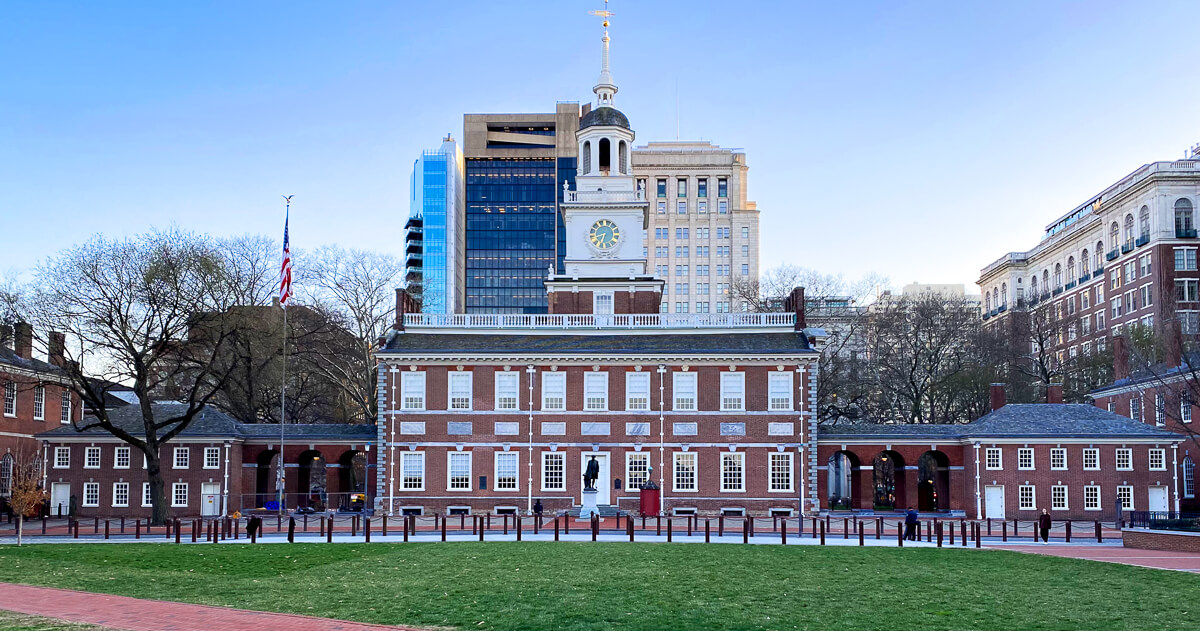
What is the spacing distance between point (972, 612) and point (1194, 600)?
5021 mm

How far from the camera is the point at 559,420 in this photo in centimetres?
5312

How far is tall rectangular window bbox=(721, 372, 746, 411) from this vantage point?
53031mm

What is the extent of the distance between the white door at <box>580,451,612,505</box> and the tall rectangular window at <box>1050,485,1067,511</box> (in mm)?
20333

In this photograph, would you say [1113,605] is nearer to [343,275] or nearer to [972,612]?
[972,612]

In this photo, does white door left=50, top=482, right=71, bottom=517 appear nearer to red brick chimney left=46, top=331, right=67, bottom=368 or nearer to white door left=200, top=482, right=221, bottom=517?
white door left=200, top=482, right=221, bottom=517

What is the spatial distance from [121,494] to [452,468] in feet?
51.6

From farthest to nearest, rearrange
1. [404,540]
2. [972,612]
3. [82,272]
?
[82,272], [404,540], [972,612]

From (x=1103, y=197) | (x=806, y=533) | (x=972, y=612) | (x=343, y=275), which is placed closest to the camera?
(x=972, y=612)

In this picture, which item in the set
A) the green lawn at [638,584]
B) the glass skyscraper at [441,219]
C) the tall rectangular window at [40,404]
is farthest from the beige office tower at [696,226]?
the green lawn at [638,584]

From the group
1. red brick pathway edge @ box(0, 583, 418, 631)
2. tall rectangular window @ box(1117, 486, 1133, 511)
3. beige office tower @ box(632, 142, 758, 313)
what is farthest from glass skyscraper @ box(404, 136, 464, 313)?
red brick pathway edge @ box(0, 583, 418, 631)

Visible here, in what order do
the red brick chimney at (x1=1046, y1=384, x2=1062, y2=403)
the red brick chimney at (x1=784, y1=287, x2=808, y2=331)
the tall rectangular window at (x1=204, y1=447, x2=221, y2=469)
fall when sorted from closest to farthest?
the tall rectangular window at (x1=204, y1=447, x2=221, y2=469)
the red brick chimney at (x1=784, y1=287, x2=808, y2=331)
the red brick chimney at (x1=1046, y1=384, x2=1062, y2=403)

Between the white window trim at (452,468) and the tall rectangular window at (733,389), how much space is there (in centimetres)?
1182

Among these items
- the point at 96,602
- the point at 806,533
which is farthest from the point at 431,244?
the point at 96,602

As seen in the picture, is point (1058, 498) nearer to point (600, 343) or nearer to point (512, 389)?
point (600, 343)
